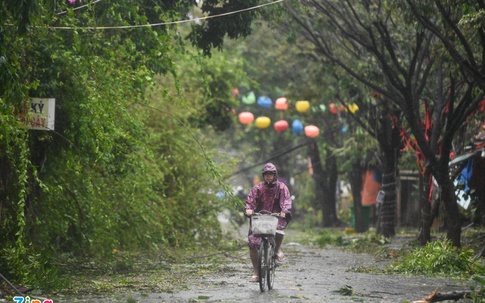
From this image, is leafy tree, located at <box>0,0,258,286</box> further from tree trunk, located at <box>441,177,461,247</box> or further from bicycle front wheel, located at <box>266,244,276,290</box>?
tree trunk, located at <box>441,177,461,247</box>

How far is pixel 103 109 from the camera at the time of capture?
13.3 metres

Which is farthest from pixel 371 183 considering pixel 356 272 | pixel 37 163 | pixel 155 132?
pixel 37 163

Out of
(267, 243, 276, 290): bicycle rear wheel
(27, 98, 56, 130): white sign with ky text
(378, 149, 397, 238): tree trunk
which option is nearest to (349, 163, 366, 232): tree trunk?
(378, 149, 397, 238): tree trunk

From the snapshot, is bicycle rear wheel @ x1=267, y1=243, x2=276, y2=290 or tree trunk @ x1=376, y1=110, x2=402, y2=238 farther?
tree trunk @ x1=376, y1=110, x2=402, y2=238

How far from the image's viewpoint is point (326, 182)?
44156 millimetres

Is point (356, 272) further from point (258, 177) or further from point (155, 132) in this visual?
A: point (258, 177)

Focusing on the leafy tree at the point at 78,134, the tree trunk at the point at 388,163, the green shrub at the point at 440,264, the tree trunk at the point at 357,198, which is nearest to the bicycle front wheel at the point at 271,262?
the leafy tree at the point at 78,134

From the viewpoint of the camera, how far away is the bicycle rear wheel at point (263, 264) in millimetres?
12406

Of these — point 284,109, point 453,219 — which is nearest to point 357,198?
point 284,109

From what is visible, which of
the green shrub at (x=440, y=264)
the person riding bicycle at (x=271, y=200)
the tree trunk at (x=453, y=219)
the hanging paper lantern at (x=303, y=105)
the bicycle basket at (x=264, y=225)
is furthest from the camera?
the hanging paper lantern at (x=303, y=105)

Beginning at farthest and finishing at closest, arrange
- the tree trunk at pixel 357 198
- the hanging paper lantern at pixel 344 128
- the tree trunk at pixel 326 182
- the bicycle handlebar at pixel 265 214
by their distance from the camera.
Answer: the tree trunk at pixel 326 182 < the hanging paper lantern at pixel 344 128 < the tree trunk at pixel 357 198 < the bicycle handlebar at pixel 265 214

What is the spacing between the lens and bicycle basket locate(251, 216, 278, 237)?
12.7 m

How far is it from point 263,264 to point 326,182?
31.7m

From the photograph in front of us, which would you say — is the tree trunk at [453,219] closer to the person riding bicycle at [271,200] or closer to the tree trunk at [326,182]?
the person riding bicycle at [271,200]
